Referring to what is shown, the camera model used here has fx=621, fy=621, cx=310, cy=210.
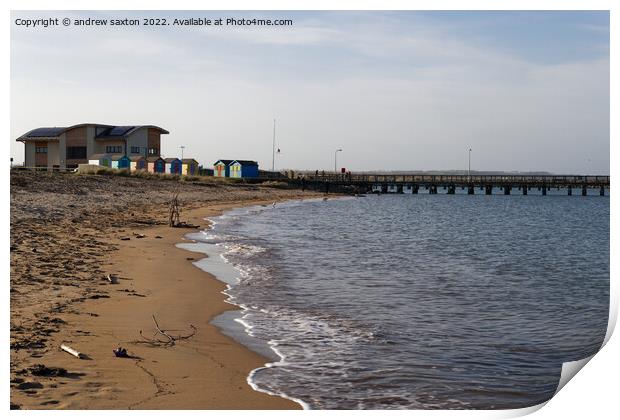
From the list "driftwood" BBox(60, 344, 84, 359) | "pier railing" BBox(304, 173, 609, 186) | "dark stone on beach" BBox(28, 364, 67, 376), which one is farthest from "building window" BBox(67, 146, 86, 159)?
"dark stone on beach" BBox(28, 364, 67, 376)

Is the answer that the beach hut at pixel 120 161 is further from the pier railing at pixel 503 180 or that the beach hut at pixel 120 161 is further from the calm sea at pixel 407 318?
the calm sea at pixel 407 318

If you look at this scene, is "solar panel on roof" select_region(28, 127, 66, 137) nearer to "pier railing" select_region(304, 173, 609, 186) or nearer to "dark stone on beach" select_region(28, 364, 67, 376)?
"pier railing" select_region(304, 173, 609, 186)

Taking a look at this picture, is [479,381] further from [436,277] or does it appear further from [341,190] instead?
[341,190]

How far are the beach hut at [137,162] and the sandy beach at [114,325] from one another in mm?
47872

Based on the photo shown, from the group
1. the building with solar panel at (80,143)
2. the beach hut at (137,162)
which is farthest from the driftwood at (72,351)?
the building with solar panel at (80,143)

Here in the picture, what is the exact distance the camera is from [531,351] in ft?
34.9

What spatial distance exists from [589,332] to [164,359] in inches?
332

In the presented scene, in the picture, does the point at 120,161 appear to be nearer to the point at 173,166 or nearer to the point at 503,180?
the point at 173,166

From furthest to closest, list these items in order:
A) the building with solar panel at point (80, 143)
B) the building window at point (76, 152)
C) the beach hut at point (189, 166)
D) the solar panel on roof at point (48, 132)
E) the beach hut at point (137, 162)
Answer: the beach hut at point (189, 166), the building window at point (76, 152), the beach hut at point (137, 162), the building with solar panel at point (80, 143), the solar panel on roof at point (48, 132)

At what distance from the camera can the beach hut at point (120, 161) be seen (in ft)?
220

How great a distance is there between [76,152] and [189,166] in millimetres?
12873
